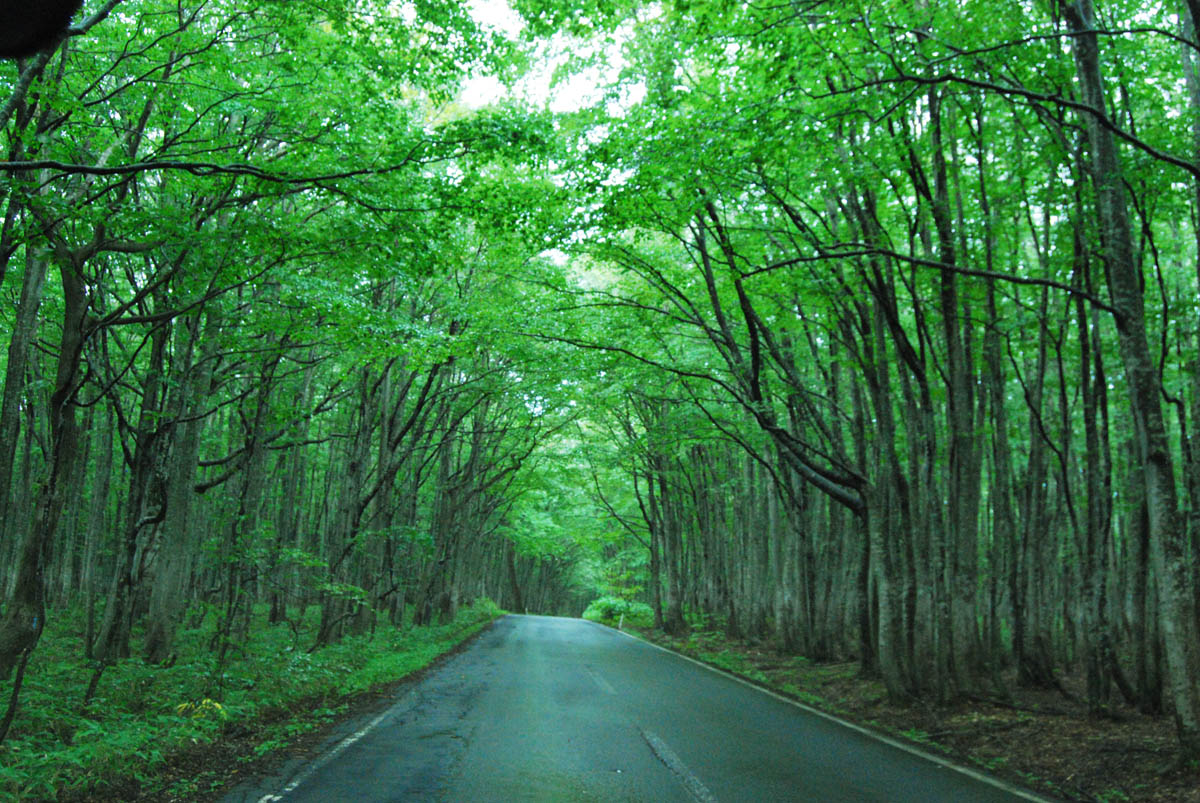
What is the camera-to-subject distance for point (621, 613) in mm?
44750

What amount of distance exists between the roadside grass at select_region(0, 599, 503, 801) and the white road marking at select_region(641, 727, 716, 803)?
12.3 ft

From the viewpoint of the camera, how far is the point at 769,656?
758 inches

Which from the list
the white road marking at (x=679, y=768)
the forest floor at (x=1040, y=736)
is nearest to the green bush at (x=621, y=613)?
the forest floor at (x=1040, y=736)

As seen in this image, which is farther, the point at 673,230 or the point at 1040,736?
the point at 673,230

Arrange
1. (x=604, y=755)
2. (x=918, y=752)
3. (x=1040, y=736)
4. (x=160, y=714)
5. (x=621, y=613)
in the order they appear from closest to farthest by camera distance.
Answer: (x=604, y=755) < (x=918, y=752) < (x=160, y=714) < (x=1040, y=736) < (x=621, y=613)

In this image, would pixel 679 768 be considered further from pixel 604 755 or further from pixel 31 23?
pixel 31 23

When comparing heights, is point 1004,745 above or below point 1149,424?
below

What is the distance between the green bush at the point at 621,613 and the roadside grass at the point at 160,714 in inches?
1058

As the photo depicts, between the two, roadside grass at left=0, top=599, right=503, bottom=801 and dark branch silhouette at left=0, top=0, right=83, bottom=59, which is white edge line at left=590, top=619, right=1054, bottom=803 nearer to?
roadside grass at left=0, top=599, right=503, bottom=801

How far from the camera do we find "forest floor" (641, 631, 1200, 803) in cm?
657

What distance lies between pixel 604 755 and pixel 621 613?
127 feet

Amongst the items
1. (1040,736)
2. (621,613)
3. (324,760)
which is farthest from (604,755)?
(621,613)

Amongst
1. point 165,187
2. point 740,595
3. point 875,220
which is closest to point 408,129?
point 165,187

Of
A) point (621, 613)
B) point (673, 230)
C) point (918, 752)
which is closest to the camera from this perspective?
point (918, 752)
